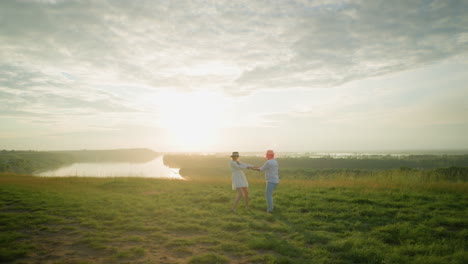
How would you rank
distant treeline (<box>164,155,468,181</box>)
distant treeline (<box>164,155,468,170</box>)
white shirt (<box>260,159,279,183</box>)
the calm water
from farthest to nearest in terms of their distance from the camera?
distant treeline (<box>164,155,468,170</box>)
the calm water
distant treeline (<box>164,155,468,181</box>)
white shirt (<box>260,159,279,183</box>)

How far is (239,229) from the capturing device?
8.89m

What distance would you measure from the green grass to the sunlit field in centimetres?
3

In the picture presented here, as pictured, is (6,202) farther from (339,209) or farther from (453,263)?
(453,263)

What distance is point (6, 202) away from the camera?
12930mm

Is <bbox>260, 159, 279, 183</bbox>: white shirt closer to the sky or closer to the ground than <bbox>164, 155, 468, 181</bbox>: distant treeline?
closer to the sky

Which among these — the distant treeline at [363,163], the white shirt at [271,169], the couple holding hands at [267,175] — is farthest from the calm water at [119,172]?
the white shirt at [271,169]

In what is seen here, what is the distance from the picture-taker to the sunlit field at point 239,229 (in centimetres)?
648

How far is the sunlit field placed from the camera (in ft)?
21.2

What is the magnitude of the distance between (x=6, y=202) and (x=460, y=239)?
19458 mm

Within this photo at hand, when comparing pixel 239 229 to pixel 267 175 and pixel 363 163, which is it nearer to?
pixel 267 175

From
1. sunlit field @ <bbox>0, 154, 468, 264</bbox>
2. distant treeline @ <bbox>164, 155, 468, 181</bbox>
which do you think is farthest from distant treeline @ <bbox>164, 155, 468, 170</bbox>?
sunlit field @ <bbox>0, 154, 468, 264</bbox>

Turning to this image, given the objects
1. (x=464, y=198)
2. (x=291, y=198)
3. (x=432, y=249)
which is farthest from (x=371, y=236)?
(x=464, y=198)

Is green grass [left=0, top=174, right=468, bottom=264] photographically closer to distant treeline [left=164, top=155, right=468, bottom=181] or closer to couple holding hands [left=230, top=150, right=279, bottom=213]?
couple holding hands [left=230, top=150, right=279, bottom=213]

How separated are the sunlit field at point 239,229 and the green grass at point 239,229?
0.03m
